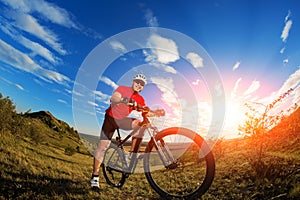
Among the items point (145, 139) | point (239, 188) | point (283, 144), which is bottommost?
point (239, 188)

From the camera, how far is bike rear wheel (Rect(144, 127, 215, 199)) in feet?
16.0

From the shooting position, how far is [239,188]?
555 cm

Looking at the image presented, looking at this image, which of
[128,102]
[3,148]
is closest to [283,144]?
[128,102]

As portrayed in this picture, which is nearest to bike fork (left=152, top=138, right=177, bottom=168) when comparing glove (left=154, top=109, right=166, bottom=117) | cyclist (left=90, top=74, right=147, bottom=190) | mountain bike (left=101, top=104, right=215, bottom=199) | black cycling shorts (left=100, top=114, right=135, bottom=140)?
mountain bike (left=101, top=104, right=215, bottom=199)

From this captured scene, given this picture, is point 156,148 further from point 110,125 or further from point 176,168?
point 110,125

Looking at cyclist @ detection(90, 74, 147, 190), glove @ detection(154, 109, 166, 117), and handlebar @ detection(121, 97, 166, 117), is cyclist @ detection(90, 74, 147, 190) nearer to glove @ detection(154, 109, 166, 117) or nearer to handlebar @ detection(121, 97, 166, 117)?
handlebar @ detection(121, 97, 166, 117)

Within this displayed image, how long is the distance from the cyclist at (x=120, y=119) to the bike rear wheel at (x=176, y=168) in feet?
3.08

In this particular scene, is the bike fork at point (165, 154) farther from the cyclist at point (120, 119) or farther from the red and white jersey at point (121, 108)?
the red and white jersey at point (121, 108)

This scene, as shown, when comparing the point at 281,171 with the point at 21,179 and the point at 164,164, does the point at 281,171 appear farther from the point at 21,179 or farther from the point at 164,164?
the point at 21,179

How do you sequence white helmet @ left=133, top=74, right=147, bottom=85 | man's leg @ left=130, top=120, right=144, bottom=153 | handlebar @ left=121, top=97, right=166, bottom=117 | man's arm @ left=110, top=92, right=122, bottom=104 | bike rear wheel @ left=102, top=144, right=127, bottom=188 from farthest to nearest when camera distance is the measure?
bike rear wheel @ left=102, top=144, right=127, bottom=188
white helmet @ left=133, top=74, right=147, bottom=85
man's leg @ left=130, top=120, right=144, bottom=153
man's arm @ left=110, top=92, right=122, bottom=104
handlebar @ left=121, top=97, right=166, bottom=117

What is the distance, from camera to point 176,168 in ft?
19.7

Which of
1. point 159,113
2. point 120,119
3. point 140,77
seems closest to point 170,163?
point 159,113

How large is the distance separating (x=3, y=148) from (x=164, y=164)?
21.7 ft

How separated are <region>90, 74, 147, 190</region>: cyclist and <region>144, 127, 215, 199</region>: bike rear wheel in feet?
3.08
